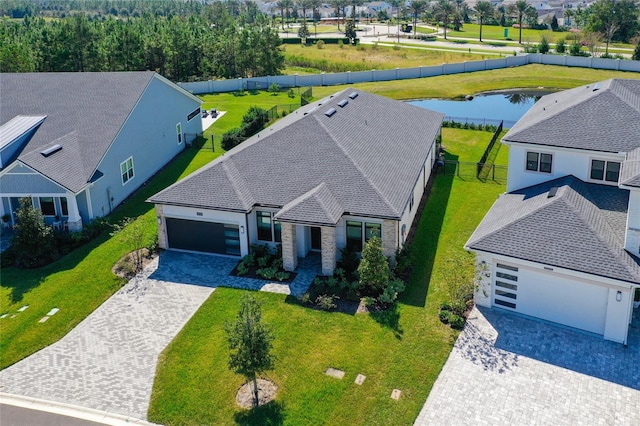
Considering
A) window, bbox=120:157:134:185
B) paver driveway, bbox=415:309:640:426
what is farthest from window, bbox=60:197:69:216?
paver driveway, bbox=415:309:640:426

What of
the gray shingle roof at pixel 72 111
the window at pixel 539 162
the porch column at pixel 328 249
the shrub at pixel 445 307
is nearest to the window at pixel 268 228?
the porch column at pixel 328 249

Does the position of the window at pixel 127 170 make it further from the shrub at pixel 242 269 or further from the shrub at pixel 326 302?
the shrub at pixel 326 302

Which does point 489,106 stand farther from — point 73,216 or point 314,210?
point 73,216

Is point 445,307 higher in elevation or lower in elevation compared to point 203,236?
lower

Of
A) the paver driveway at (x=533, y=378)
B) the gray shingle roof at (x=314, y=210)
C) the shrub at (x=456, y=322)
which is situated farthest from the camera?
Result: the gray shingle roof at (x=314, y=210)

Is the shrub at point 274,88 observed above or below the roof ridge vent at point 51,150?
below

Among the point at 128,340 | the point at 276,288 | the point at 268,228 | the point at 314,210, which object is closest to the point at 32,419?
the point at 128,340

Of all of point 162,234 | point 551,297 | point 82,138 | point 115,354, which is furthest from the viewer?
point 82,138
